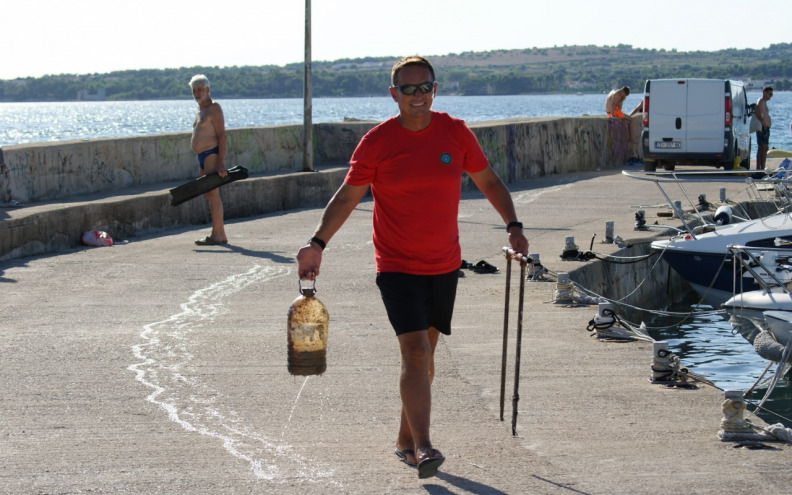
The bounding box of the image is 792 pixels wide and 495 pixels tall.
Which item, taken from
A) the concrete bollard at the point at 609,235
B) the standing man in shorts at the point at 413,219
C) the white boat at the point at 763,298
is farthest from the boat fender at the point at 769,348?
the standing man in shorts at the point at 413,219

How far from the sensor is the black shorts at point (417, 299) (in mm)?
5047

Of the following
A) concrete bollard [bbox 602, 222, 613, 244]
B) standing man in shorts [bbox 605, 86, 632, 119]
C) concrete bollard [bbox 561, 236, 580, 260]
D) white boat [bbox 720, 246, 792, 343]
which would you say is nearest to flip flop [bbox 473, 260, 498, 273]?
concrete bollard [bbox 561, 236, 580, 260]

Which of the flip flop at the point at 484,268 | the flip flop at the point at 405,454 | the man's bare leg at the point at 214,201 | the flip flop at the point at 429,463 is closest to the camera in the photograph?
the flip flop at the point at 429,463

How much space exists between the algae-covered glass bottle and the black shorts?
1.21 feet

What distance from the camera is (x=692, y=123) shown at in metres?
24.2

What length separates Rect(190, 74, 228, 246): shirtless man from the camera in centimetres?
1243

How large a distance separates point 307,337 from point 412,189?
90 cm

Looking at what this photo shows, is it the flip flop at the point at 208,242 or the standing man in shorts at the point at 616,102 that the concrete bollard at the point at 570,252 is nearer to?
the flip flop at the point at 208,242

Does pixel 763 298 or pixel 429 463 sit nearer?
pixel 429 463

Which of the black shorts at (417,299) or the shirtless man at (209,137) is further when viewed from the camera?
the shirtless man at (209,137)

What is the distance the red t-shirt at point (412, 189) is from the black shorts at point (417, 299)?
0.04m

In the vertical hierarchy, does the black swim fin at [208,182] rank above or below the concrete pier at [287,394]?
above

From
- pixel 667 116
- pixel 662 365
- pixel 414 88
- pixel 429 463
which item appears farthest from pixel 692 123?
pixel 429 463

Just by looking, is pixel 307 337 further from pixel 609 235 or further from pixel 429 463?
pixel 609 235
